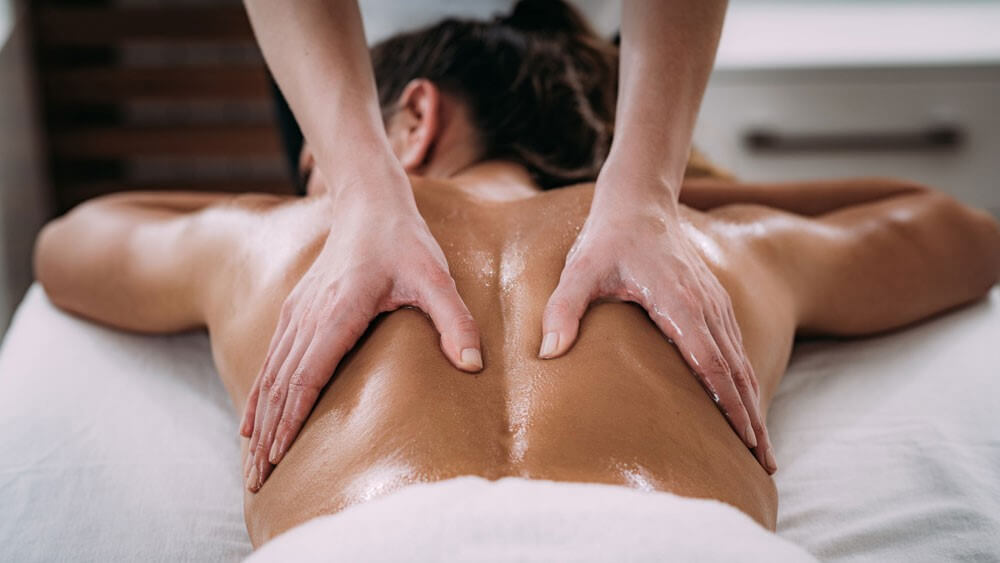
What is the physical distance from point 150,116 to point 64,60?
332mm

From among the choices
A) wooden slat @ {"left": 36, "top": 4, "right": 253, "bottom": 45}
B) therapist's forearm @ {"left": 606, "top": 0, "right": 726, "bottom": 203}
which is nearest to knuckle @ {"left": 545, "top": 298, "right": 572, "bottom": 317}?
therapist's forearm @ {"left": 606, "top": 0, "right": 726, "bottom": 203}

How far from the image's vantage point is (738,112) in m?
3.12

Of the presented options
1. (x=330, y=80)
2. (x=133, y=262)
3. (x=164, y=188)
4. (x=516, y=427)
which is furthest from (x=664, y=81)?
(x=164, y=188)

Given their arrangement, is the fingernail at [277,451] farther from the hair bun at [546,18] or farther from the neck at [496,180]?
the hair bun at [546,18]

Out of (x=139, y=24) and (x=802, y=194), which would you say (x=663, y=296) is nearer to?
(x=802, y=194)

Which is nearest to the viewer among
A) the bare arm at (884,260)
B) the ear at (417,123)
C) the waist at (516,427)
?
the waist at (516,427)

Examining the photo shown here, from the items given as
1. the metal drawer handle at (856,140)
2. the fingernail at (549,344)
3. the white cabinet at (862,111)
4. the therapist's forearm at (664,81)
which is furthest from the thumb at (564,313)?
the metal drawer handle at (856,140)

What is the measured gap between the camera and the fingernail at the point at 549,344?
84 centimetres

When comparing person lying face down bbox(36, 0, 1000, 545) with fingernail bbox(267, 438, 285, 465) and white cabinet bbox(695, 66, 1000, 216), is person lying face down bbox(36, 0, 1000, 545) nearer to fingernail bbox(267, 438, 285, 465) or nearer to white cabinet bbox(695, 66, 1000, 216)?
fingernail bbox(267, 438, 285, 465)

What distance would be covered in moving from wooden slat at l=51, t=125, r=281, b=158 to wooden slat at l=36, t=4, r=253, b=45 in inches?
12.2

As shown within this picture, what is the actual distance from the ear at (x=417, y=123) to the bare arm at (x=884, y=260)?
51cm

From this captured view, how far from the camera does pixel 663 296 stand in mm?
880

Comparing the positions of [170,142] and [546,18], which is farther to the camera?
[170,142]

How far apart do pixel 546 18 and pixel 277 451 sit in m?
1.02
